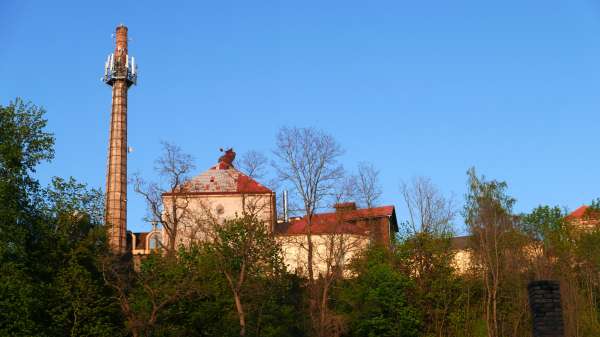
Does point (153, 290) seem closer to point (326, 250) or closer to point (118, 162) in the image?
point (326, 250)

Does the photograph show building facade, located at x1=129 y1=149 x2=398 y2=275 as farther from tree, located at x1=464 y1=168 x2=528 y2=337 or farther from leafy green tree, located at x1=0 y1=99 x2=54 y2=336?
leafy green tree, located at x1=0 y1=99 x2=54 y2=336

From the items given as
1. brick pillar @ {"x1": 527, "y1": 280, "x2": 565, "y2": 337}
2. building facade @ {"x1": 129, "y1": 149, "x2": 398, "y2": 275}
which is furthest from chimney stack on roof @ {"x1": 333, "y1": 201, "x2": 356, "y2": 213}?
brick pillar @ {"x1": 527, "y1": 280, "x2": 565, "y2": 337}

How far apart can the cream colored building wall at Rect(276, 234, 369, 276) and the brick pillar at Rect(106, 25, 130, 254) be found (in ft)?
36.5

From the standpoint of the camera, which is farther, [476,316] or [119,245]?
[119,245]

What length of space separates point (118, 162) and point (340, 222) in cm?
1826

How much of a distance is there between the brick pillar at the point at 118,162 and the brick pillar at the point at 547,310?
1466 inches

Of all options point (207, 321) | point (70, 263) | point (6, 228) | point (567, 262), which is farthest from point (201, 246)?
point (567, 262)

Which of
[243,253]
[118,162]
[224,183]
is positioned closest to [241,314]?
[243,253]

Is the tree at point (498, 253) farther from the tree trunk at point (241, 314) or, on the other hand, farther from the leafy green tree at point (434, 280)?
the tree trunk at point (241, 314)

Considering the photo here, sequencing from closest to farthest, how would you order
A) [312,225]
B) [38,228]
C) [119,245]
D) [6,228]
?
[6,228] → [38,228] → [312,225] → [119,245]

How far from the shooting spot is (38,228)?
2848 centimetres

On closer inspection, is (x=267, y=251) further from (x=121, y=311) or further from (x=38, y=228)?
(x=38, y=228)

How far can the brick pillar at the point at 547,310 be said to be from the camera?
1529cm

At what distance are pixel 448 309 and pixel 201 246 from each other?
12.5 meters
